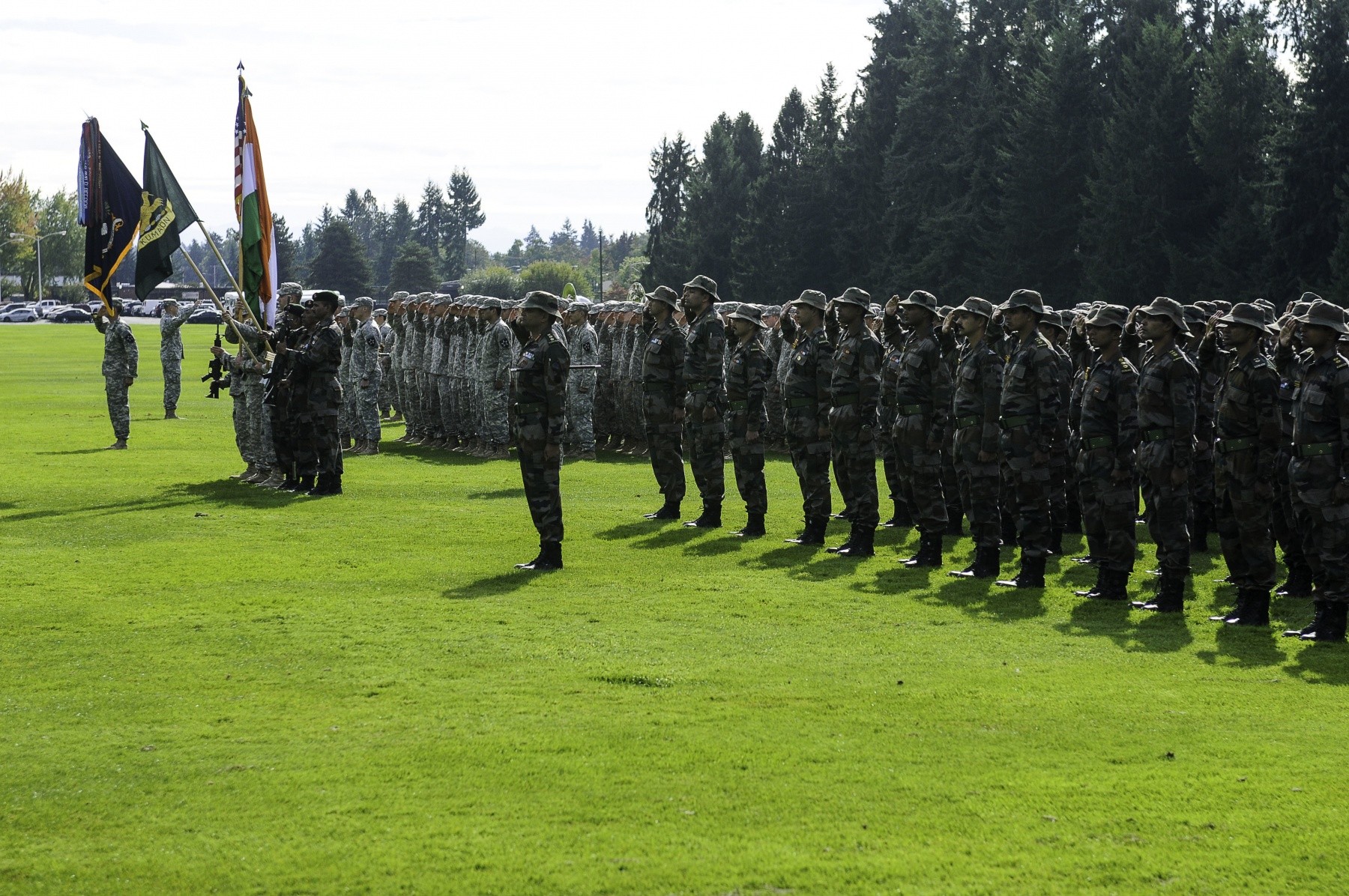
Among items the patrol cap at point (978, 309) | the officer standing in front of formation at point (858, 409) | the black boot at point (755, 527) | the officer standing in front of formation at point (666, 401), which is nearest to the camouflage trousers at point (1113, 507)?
the patrol cap at point (978, 309)

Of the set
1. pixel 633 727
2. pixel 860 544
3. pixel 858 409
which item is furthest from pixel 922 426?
pixel 633 727

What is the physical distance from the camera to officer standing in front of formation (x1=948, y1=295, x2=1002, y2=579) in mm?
12156

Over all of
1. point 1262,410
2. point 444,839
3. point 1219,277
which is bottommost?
point 444,839

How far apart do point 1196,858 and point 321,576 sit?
7.74m

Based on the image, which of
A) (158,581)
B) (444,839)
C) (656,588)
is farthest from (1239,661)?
(158,581)

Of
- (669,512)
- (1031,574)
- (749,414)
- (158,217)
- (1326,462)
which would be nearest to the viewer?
(1326,462)

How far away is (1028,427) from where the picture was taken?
11.7 metres

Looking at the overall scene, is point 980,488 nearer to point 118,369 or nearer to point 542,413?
point 542,413

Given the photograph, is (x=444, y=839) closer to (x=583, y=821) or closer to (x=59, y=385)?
(x=583, y=821)

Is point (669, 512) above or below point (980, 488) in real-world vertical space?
below

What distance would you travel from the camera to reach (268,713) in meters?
7.88

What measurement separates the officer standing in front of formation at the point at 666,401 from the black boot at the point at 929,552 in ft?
10.9

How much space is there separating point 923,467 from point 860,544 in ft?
3.16

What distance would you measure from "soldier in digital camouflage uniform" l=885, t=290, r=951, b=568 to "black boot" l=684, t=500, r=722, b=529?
2454 millimetres
